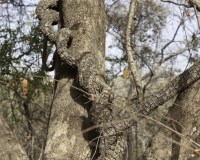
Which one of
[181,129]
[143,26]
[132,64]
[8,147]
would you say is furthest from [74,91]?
[143,26]

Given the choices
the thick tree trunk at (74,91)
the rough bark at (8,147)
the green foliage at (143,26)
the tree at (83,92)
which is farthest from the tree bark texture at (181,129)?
the green foliage at (143,26)

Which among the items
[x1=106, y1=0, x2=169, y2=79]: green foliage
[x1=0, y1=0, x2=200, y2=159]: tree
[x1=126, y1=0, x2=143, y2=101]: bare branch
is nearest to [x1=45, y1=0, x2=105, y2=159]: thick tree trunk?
[x1=0, y1=0, x2=200, y2=159]: tree

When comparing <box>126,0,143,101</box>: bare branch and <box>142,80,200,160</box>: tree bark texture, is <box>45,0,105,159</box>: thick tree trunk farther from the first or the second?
<box>142,80,200,160</box>: tree bark texture

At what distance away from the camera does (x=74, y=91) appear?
10.7 ft

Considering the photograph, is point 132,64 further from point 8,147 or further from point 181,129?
point 8,147

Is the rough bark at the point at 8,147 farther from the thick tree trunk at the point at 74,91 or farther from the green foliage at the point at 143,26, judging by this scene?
the green foliage at the point at 143,26

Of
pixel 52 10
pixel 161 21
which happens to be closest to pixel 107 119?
pixel 52 10

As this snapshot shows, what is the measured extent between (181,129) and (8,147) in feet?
4.07

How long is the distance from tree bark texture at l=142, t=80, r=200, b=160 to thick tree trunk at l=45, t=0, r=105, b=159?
510 millimetres

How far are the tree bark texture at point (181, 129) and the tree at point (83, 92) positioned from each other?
8cm

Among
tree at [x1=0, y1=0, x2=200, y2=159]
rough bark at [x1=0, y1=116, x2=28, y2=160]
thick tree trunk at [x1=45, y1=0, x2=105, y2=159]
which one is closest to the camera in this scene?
rough bark at [x1=0, y1=116, x2=28, y2=160]

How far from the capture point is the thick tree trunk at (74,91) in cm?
310

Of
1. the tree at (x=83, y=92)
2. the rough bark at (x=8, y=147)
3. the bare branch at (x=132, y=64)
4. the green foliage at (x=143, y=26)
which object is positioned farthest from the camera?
the green foliage at (x=143, y=26)

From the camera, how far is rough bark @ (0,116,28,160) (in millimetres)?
2838
